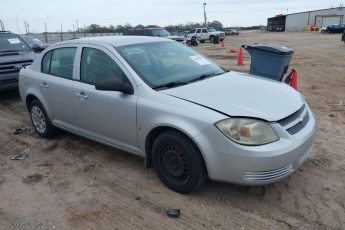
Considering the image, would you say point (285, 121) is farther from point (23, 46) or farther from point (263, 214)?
point (23, 46)

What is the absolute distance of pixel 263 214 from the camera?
11.3 feet

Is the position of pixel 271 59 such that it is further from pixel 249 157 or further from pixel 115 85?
pixel 249 157

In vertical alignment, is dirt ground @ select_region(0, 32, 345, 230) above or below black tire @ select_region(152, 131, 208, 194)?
below

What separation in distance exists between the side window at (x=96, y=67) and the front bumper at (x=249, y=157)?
1368mm

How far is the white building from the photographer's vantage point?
7575 centimetres

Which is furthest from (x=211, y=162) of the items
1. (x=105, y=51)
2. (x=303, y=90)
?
(x=303, y=90)

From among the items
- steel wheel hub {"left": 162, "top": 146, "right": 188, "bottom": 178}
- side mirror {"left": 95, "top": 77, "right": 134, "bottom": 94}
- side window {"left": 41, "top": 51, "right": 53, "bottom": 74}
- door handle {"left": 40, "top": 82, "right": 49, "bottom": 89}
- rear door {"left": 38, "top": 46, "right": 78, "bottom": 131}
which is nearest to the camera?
steel wheel hub {"left": 162, "top": 146, "right": 188, "bottom": 178}

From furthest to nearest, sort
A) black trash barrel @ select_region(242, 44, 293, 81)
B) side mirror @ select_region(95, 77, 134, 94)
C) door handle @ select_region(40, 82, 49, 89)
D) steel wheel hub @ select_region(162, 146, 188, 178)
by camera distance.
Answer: black trash barrel @ select_region(242, 44, 293, 81) < door handle @ select_region(40, 82, 49, 89) < side mirror @ select_region(95, 77, 134, 94) < steel wheel hub @ select_region(162, 146, 188, 178)

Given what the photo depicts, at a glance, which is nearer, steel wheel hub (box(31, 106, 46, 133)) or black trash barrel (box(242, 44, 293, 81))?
steel wheel hub (box(31, 106, 46, 133))

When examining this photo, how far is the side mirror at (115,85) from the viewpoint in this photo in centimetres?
394

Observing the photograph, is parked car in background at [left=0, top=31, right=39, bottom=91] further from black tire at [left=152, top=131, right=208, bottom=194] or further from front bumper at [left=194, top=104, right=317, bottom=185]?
front bumper at [left=194, top=104, right=317, bottom=185]

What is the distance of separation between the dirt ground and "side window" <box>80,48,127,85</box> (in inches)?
44.9

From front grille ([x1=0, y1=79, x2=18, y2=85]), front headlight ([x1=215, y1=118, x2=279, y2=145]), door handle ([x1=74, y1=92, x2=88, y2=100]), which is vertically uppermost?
door handle ([x1=74, y1=92, x2=88, y2=100])

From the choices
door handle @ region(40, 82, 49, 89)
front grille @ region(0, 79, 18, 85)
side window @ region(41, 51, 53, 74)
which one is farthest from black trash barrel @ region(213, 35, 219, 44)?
door handle @ region(40, 82, 49, 89)
